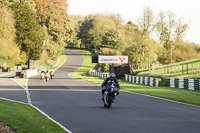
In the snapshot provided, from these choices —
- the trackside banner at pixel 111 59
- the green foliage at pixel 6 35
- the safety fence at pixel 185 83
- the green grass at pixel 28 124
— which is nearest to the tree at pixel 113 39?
the green foliage at pixel 6 35

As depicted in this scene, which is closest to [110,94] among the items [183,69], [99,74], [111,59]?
[183,69]

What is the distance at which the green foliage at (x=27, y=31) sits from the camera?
7762 centimetres

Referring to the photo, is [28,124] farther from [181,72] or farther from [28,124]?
[181,72]

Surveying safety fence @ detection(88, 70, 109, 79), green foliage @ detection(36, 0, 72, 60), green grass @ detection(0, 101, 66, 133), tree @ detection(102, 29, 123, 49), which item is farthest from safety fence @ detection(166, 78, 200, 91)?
tree @ detection(102, 29, 123, 49)

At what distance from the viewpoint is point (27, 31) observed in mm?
79125

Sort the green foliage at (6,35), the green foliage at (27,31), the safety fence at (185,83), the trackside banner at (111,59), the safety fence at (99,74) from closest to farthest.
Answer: the safety fence at (185,83)
the trackside banner at (111,59)
the green foliage at (6,35)
the safety fence at (99,74)
the green foliage at (27,31)

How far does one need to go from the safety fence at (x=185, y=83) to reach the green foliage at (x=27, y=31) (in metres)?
47.1

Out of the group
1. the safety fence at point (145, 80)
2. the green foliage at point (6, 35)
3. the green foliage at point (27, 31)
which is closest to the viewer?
the safety fence at point (145, 80)

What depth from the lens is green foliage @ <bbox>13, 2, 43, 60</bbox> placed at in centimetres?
7762

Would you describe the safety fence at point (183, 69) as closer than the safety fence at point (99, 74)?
Yes

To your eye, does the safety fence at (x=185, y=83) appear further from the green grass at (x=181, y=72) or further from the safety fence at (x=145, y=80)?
the green grass at (x=181, y=72)

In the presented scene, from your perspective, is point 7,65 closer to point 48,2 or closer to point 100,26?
point 48,2

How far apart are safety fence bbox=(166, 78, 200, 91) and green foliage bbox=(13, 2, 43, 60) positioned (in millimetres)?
47064

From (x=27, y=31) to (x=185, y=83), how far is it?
51.8 metres
